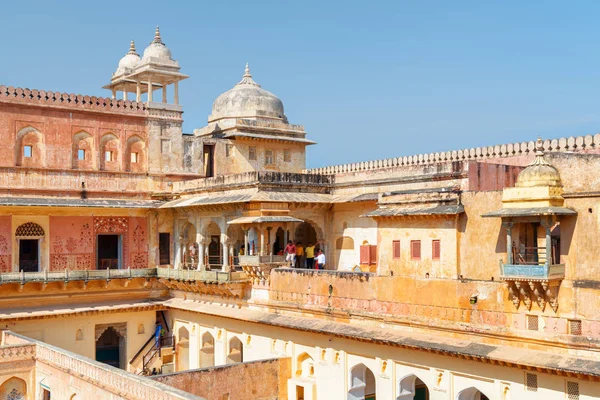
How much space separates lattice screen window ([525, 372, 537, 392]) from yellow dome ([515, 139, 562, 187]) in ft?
9.68

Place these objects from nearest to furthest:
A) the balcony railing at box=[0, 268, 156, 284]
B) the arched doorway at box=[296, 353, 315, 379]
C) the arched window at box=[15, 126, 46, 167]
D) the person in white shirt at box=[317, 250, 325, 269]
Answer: the arched doorway at box=[296, 353, 315, 379] → the person in white shirt at box=[317, 250, 325, 269] → the balcony railing at box=[0, 268, 156, 284] → the arched window at box=[15, 126, 46, 167]

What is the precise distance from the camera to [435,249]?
13195 mm

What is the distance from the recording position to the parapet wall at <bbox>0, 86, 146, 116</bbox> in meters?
18.9

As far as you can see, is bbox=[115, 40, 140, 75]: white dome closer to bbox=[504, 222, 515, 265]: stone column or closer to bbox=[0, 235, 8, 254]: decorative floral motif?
bbox=[0, 235, 8, 254]: decorative floral motif

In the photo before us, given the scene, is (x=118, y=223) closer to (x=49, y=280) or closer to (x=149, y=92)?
(x=49, y=280)

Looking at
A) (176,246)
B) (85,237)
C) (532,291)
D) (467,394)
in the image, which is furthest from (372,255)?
(85,237)

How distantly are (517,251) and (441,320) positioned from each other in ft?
6.15

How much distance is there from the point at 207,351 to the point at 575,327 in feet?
35.6

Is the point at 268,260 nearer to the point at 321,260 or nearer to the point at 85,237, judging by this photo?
the point at 321,260

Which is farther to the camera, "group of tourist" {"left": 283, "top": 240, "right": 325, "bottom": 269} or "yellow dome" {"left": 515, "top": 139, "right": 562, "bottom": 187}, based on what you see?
"group of tourist" {"left": 283, "top": 240, "right": 325, "bottom": 269}

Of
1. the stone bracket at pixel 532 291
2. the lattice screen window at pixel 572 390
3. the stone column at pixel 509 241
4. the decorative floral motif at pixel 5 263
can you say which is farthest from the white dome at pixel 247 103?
the lattice screen window at pixel 572 390

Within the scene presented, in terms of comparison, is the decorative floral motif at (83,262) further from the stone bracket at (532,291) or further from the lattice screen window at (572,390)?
the lattice screen window at (572,390)

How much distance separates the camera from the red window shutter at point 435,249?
43.1ft

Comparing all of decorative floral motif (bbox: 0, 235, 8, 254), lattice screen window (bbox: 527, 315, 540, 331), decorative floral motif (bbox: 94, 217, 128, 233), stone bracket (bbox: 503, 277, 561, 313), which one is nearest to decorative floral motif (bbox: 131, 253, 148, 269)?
decorative floral motif (bbox: 94, 217, 128, 233)
